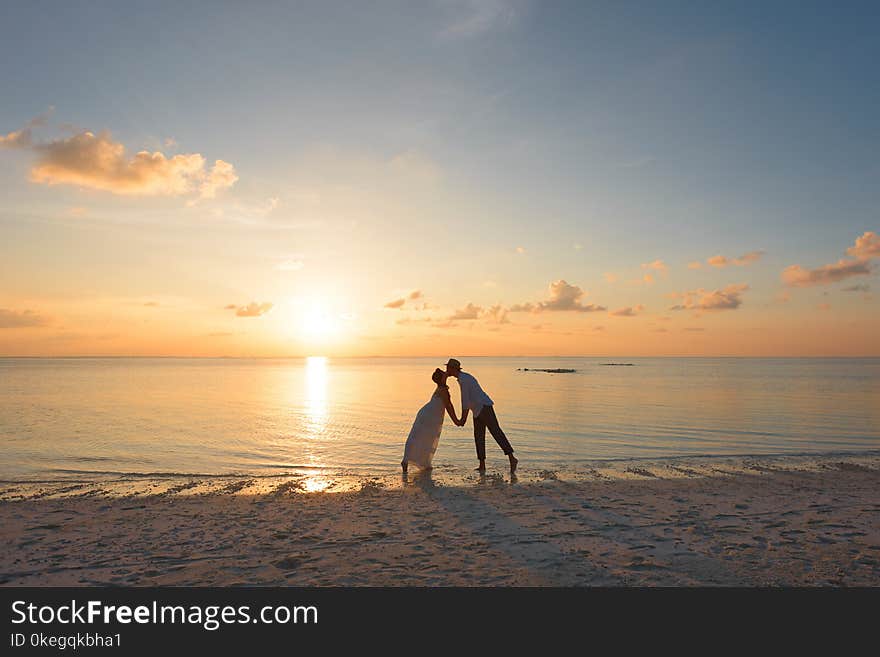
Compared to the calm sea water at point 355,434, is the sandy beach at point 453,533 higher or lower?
higher

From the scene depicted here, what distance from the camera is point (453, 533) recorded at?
9172 millimetres

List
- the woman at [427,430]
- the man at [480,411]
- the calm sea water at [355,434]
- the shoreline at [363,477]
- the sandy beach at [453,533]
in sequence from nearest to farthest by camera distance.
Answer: the sandy beach at [453,533] < the shoreline at [363,477] < the man at [480,411] < the woman at [427,430] < the calm sea water at [355,434]

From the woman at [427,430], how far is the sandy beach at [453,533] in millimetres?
1348

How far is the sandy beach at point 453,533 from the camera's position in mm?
7277

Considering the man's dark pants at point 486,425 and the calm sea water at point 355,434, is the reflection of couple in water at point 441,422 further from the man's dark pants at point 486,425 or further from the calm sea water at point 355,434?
the calm sea water at point 355,434

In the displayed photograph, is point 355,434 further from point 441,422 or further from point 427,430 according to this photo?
point 441,422

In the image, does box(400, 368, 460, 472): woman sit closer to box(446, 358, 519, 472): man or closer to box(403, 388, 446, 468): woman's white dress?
box(403, 388, 446, 468): woman's white dress

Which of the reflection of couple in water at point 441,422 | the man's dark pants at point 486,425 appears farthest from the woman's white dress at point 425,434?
the man's dark pants at point 486,425

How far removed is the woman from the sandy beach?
4.42 feet

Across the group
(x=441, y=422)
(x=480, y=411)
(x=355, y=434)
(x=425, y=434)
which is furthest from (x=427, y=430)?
(x=355, y=434)

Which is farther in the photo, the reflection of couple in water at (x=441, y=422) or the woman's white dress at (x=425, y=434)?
the woman's white dress at (x=425, y=434)

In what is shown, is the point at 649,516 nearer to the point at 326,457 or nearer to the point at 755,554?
the point at 755,554
